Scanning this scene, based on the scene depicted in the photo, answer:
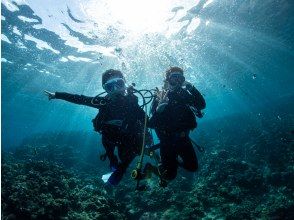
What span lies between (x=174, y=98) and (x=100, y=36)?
52.1 feet

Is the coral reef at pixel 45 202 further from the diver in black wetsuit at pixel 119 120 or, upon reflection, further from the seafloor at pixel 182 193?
the diver in black wetsuit at pixel 119 120

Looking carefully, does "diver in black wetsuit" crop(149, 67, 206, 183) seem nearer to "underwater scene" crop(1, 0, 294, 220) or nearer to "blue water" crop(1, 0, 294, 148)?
"underwater scene" crop(1, 0, 294, 220)

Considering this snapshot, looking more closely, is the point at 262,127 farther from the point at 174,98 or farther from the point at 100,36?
the point at 174,98

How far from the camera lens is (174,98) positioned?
6172mm

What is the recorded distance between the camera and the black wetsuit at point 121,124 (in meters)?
5.43

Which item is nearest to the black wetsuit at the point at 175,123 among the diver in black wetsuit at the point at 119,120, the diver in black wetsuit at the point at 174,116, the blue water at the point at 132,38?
the diver in black wetsuit at the point at 174,116

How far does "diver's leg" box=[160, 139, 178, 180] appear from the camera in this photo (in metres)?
6.11

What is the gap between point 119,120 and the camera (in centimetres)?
539

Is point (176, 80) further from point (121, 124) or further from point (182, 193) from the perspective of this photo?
point (182, 193)

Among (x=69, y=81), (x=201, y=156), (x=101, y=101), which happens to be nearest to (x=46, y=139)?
(x=69, y=81)

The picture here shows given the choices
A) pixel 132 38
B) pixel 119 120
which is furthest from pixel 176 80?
pixel 132 38

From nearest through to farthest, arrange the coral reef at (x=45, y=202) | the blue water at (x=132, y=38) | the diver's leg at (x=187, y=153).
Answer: the diver's leg at (x=187, y=153)
the coral reef at (x=45, y=202)
the blue water at (x=132, y=38)

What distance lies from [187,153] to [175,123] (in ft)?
2.87

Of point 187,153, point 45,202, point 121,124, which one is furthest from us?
point 45,202
